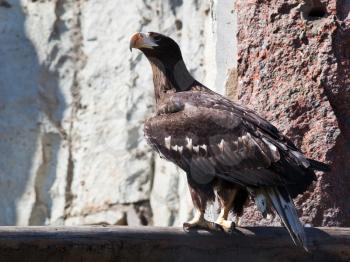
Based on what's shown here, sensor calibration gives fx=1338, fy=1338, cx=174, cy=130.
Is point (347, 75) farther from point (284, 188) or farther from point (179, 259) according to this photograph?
point (179, 259)

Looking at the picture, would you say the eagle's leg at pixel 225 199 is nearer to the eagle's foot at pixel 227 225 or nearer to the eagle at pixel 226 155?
the eagle at pixel 226 155

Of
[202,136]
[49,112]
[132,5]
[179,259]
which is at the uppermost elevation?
[132,5]

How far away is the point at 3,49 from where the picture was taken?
880 cm

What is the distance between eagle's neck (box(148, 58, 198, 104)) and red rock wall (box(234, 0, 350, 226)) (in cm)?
37

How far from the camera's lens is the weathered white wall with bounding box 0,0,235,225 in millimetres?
8250

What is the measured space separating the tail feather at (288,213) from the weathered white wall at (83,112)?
9.02 feet

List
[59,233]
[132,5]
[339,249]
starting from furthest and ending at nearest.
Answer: [132,5], [339,249], [59,233]

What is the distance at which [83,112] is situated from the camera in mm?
8602

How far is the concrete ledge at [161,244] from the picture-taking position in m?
4.61

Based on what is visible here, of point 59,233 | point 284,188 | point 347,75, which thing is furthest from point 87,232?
point 347,75

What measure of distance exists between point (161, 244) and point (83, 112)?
3829 millimetres

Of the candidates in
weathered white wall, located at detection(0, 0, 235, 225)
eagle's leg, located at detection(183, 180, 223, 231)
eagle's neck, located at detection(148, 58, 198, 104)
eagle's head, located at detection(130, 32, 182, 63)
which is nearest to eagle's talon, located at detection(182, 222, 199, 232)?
eagle's leg, located at detection(183, 180, 223, 231)

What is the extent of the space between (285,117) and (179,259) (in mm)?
987

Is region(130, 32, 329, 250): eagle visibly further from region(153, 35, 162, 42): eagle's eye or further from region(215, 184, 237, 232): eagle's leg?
region(153, 35, 162, 42): eagle's eye
